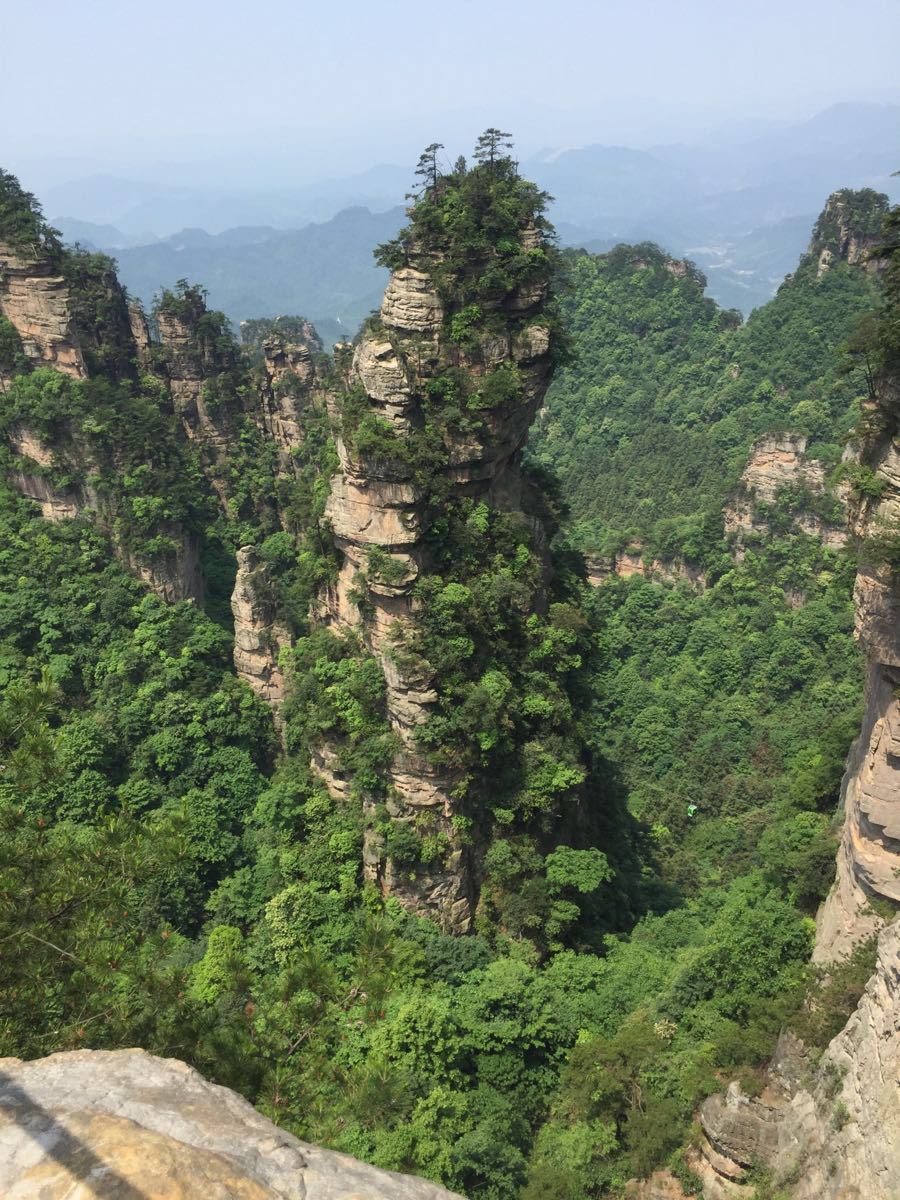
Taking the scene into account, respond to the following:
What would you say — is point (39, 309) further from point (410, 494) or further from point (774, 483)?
point (774, 483)

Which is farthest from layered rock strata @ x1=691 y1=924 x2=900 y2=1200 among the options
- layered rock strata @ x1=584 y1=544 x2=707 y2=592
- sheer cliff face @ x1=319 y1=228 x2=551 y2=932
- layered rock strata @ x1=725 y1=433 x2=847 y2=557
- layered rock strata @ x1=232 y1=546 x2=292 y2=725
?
layered rock strata @ x1=584 y1=544 x2=707 y2=592

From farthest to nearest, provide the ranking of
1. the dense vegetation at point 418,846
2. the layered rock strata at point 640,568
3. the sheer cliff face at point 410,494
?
the layered rock strata at point 640,568
the sheer cliff face at point 410,494
the dense vegetation at point 418,846

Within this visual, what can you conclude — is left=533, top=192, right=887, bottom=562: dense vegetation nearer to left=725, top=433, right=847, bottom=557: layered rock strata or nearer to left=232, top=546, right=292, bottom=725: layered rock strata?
left=725, top=433, right=847, bottom=557: layered rock strata

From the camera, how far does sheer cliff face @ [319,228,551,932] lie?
23.3 m

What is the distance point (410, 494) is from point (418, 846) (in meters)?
9.47

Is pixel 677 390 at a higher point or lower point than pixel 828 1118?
higher

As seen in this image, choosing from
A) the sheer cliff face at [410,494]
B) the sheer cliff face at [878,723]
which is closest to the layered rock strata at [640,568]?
the sheer cliff face at [410,494]

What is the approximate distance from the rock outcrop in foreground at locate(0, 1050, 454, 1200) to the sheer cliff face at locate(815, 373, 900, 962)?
Answer: 1295cm

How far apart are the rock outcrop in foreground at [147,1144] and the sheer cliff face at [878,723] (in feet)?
42.5

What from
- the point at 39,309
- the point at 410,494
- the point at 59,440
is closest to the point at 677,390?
the point at 39,309

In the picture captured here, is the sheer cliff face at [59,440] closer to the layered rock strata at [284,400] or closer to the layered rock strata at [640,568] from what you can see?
the layered rock strata at [284,400]

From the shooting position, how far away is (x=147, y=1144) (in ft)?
18.7

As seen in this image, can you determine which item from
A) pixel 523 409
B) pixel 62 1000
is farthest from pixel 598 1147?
pixel 523 409

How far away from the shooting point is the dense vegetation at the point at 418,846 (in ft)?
34.7
